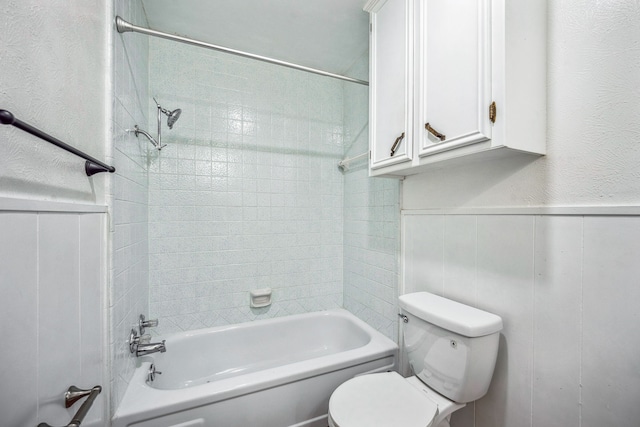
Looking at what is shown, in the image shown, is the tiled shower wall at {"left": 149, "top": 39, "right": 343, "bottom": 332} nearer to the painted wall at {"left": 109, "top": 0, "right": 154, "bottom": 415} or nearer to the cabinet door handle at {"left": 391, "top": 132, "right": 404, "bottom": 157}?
the painted wall at {"left": 109, "top": 0, "right": 154, "bottom": 415}

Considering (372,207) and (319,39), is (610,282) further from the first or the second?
(319,39)

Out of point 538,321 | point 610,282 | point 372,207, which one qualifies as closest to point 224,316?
point 372,207

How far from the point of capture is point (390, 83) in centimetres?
129

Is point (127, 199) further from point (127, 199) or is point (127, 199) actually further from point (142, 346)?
point (142, 346)

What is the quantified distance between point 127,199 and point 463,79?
5.06 feet

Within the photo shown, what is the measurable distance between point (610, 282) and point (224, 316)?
207 cm

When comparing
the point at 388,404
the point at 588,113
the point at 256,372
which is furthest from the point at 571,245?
the point at 256,372

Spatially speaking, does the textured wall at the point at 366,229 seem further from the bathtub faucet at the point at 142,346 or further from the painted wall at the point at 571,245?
the bathtub faucet at the point at 142,346

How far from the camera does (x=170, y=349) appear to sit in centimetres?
170

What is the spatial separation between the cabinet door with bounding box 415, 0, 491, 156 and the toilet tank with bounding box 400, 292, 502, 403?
2.24ft

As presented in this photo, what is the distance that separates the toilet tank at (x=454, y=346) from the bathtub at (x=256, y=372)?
1.57 ft

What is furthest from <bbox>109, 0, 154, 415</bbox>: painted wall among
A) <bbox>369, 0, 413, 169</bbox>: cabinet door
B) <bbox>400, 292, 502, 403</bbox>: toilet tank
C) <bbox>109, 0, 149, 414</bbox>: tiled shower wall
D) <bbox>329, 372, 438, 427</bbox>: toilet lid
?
<bbox>400, 292, 502, 403</bbox>: toilet tank

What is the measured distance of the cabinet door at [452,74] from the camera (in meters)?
0.87

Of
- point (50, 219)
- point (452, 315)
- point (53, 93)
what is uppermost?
point (53, 93)
